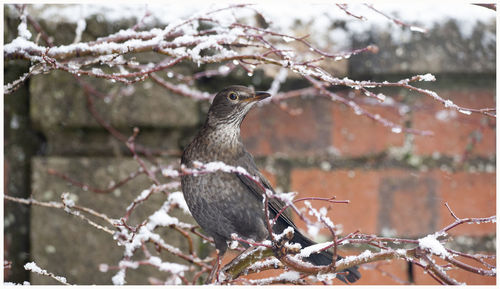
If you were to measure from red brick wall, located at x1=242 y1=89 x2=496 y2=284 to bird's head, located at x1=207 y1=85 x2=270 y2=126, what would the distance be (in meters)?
0.28

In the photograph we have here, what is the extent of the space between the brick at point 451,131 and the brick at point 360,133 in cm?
4

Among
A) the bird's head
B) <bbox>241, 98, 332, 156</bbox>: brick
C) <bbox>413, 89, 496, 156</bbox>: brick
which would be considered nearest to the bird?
the bird's head

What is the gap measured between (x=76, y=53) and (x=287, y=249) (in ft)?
0.70

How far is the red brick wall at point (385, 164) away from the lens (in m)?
0.65

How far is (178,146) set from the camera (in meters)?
0.65

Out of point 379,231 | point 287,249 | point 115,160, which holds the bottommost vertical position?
point 379,231

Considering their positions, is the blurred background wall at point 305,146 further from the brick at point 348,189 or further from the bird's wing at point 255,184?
the bird's wing at point 255,184

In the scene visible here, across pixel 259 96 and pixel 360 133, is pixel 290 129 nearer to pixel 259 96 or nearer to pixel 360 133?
pixel 360 133

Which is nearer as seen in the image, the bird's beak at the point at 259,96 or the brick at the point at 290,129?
the bird's beak at the point at 259,96

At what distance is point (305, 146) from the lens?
2.18 feet

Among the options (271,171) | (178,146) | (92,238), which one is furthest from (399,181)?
(92,238)

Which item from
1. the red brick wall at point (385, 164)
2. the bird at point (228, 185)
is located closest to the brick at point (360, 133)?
the red brick wall at point (385, 164)

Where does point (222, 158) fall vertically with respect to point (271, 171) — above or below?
above

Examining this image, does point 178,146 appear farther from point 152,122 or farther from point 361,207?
point 361,207
